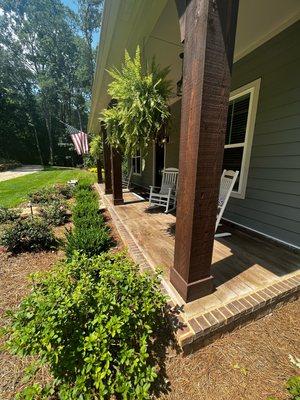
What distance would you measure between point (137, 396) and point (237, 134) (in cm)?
353

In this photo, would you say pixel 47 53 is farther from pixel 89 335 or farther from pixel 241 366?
pixel 241 366

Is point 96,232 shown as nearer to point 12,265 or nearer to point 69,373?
point 12,265

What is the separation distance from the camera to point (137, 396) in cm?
112

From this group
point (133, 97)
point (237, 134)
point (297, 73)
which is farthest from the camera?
point (237, 134)

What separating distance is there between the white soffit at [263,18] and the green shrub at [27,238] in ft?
12.3

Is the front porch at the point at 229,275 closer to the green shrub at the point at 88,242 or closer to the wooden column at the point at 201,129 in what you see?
the wooden column at the point at 201,129

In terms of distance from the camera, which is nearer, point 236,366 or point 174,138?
point 236,366

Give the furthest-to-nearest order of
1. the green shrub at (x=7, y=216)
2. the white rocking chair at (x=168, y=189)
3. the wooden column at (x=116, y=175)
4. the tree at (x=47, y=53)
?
the tree at (x=47, y=53) → the wooden column at (x=116, y=175) → the white rocking chair at (x=168, y=189) → the green shrub at (x=7, y=216)

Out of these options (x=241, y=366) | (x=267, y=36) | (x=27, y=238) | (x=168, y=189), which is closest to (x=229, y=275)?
(x=241, y=366)

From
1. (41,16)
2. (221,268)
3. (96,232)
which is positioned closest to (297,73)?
(221,268)

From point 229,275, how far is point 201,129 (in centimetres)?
151

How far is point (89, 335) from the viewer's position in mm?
1194

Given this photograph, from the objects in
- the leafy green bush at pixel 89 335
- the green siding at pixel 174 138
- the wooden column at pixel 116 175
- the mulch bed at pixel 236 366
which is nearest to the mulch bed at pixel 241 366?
the mulch bed at pixel 236 366

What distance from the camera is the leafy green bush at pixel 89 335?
1113 mm
